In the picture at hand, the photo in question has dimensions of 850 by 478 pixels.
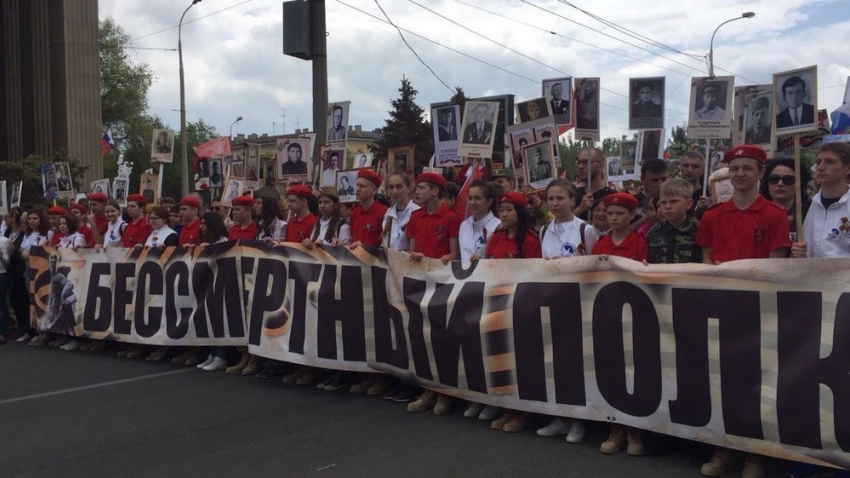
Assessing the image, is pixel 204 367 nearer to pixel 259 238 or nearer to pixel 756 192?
pixel 259 238

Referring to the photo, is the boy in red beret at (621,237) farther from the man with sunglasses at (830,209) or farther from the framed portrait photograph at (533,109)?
the framed portrait photograph at (533,109)

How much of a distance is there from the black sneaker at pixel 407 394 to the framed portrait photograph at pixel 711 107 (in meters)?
3.93

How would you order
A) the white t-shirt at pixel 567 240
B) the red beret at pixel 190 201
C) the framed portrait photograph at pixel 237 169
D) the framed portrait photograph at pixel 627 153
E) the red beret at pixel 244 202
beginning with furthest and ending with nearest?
the framed portrait photograph at pixel 627 153 < the framed portrait photograph at pixel 237 169 < the red beret at pixel 190 201 < the red beret at pixel 244 202 < the white t-shirt at pixel 567 240

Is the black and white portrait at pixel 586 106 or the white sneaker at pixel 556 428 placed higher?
the black and white portrait at pixel 586 106

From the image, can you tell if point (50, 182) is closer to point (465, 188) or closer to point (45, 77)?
point (465, 188)

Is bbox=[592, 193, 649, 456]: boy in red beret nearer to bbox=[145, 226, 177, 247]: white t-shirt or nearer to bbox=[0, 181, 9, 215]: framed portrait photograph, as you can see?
bbox=[145, 226, 177, 247]: white t-shirt

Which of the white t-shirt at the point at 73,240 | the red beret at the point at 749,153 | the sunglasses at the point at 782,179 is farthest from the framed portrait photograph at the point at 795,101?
the white t-shirt at the point at 73,240

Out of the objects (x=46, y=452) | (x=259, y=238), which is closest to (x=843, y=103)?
(x=259, y=238)

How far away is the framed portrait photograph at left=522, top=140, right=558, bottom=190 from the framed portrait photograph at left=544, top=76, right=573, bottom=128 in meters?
1.82

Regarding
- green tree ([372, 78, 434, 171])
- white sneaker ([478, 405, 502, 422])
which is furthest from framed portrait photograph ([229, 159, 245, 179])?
green tree ([372, 78, 434, 171])

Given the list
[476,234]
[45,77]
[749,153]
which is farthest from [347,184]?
[45,77]

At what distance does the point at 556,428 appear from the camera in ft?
19.2

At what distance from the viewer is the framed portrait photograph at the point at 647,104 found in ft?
33.6

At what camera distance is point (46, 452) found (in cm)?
577
